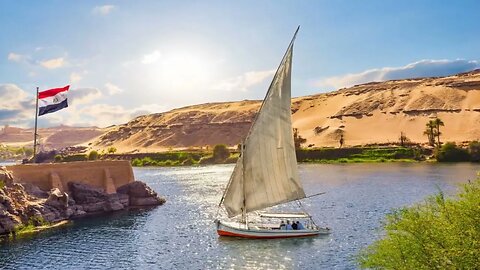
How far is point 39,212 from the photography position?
155 ft

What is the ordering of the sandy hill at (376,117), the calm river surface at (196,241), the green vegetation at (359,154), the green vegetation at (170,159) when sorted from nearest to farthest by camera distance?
1. the calm river surface at (196,241)
2. the green vegetation at (359,154)
3. the green vegetation at (170,159)
4. the sandy hill at (376,117)

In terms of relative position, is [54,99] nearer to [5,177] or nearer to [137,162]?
[5,177]

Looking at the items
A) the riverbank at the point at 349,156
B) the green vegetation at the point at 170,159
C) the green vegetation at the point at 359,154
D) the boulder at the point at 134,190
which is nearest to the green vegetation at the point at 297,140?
the riverbank at the point at 349,156

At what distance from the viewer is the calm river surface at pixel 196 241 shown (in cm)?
3356

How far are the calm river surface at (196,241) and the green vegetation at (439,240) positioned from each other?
10800mm

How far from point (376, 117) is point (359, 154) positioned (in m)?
42.7

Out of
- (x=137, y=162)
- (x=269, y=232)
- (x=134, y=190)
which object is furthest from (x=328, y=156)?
(x=269, y=232)

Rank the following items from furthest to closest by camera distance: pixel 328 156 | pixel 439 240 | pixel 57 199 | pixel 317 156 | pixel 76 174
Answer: pixel 317 156, pixel 328 156, pixel 76 174, pixel 57 199, pixel 439 240

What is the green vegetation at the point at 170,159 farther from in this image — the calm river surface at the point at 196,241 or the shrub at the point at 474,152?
the calm river surface at the point at 196,241

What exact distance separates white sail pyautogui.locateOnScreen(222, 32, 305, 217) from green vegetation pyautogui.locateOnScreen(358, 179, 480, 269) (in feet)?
67.5

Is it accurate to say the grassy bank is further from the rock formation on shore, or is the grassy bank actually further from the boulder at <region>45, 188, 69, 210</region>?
the boulder at <region>45, 188, 69, 210</region>

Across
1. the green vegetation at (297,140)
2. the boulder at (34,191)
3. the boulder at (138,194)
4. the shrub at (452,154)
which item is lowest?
the boulder at (138,194)

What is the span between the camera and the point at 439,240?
1862cm

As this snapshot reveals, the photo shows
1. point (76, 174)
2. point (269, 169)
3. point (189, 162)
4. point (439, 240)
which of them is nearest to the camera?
point (439, 240)
